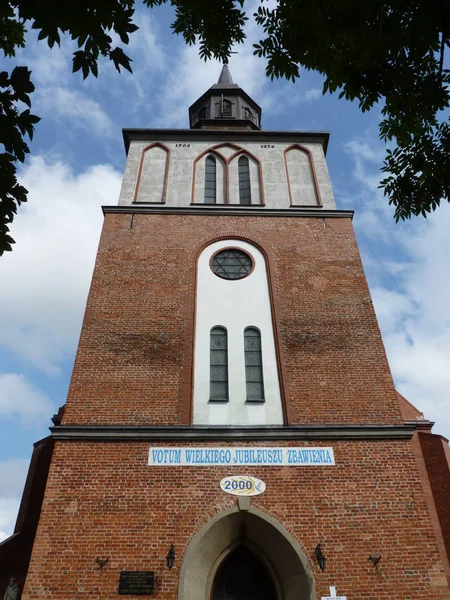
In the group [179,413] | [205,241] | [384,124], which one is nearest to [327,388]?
[179,413]

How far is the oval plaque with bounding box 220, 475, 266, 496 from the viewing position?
27.4ft

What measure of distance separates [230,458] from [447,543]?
5.13 metres

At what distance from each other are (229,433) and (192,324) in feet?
8.75

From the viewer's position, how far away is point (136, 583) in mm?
7500

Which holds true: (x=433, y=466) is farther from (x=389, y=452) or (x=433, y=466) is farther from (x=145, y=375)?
(x=145, y=375)

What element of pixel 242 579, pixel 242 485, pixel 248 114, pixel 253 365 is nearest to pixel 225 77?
pixel 248 114

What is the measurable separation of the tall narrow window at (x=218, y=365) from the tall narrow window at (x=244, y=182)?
484 centimetres

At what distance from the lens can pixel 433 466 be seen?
11062mm

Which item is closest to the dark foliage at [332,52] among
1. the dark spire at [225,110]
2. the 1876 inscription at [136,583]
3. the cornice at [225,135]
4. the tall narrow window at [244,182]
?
the 1876 inscription at [136,583]

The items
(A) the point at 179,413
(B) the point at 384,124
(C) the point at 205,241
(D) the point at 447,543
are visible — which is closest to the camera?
(B) the point at 384,124

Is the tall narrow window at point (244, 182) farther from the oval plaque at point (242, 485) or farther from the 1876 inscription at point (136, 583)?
the 1876 inscription at point (136, 583)

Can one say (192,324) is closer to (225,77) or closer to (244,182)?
(244,182)

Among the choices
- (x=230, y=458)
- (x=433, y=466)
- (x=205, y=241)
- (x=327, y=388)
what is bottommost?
(x=230, y=458)

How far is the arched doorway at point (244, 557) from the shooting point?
774 cm
